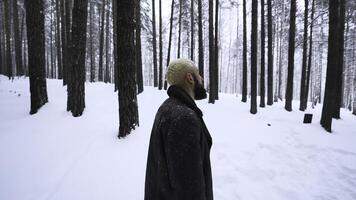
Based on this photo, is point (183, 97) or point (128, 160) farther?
point (128, 160)

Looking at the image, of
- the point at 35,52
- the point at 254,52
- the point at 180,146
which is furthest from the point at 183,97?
the point at 254,52

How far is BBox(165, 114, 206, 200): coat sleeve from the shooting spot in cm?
192

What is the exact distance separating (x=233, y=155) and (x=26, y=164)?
4.78 meters

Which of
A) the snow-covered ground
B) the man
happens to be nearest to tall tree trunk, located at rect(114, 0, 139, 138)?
the snow-covered ground

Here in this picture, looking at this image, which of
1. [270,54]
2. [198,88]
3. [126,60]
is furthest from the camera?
[270,54]

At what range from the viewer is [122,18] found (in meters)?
6.64

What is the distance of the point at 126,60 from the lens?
6719 mm

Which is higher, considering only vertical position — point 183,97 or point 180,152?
point 183,97

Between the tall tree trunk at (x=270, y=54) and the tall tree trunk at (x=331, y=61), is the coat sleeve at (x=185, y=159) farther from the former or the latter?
the tall tree trunk at (x=270, y=54)

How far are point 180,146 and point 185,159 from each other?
0.31ft

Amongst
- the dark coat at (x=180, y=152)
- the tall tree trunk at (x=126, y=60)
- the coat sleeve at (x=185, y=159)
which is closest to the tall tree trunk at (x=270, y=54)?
the tall tree trunk at (x=126, y=60)

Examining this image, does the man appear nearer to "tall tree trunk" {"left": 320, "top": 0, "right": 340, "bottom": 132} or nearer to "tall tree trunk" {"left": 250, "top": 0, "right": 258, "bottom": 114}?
"tall tree trunk" {"left": 320, "top": 0, "right": 340, "bottom": 132}

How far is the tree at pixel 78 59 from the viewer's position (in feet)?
28.9

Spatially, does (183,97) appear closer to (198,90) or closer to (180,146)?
(198,90)
